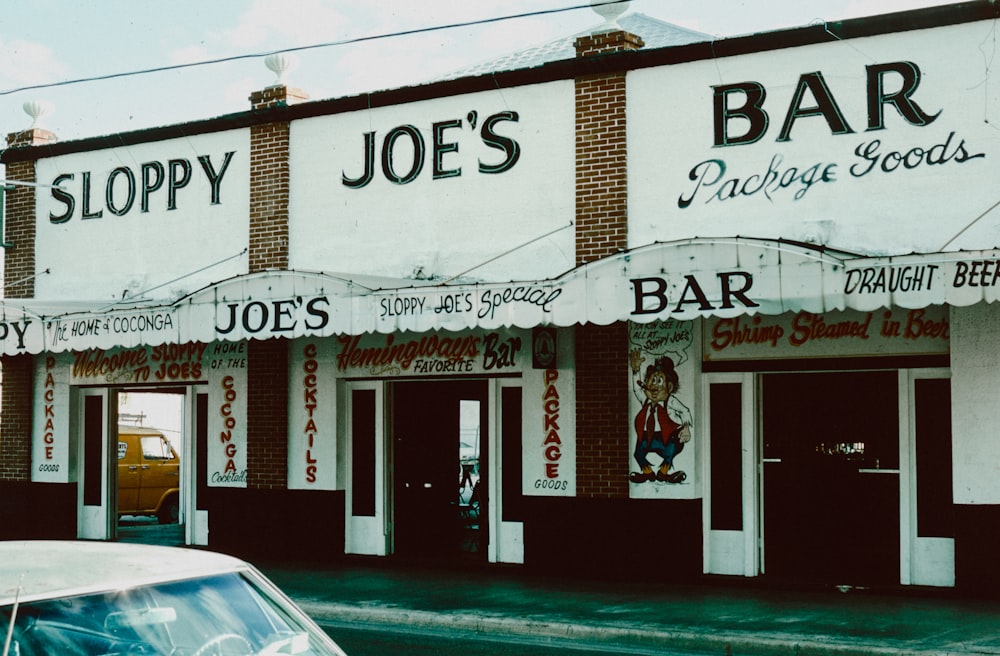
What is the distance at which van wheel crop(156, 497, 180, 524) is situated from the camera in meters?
23.3

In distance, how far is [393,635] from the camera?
11414 millimetres

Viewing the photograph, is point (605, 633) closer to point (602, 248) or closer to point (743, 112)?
point (602, 248)

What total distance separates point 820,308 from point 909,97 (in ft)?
8.85

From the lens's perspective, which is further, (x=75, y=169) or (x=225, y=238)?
(x=75, y=169)

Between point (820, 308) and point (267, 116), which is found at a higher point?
point (267, 116)

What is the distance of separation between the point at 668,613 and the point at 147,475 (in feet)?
45.4

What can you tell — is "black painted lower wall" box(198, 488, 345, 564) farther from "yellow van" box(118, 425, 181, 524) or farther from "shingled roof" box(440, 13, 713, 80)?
"shingled roof" box(440, 13, 713, 80)

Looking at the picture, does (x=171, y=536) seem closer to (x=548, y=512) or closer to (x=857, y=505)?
(x=548, y=512)

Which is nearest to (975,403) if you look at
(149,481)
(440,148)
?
(440,148)

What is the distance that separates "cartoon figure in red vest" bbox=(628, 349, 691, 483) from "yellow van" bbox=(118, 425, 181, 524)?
11726mm

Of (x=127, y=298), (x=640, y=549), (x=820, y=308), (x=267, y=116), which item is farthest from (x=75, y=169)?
(x=820, y=308)

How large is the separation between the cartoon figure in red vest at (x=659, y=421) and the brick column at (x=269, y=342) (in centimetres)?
502

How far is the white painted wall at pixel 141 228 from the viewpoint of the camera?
17328mm

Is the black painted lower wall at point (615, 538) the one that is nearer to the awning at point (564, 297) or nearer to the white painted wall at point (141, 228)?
the awning at point (564, 297)
